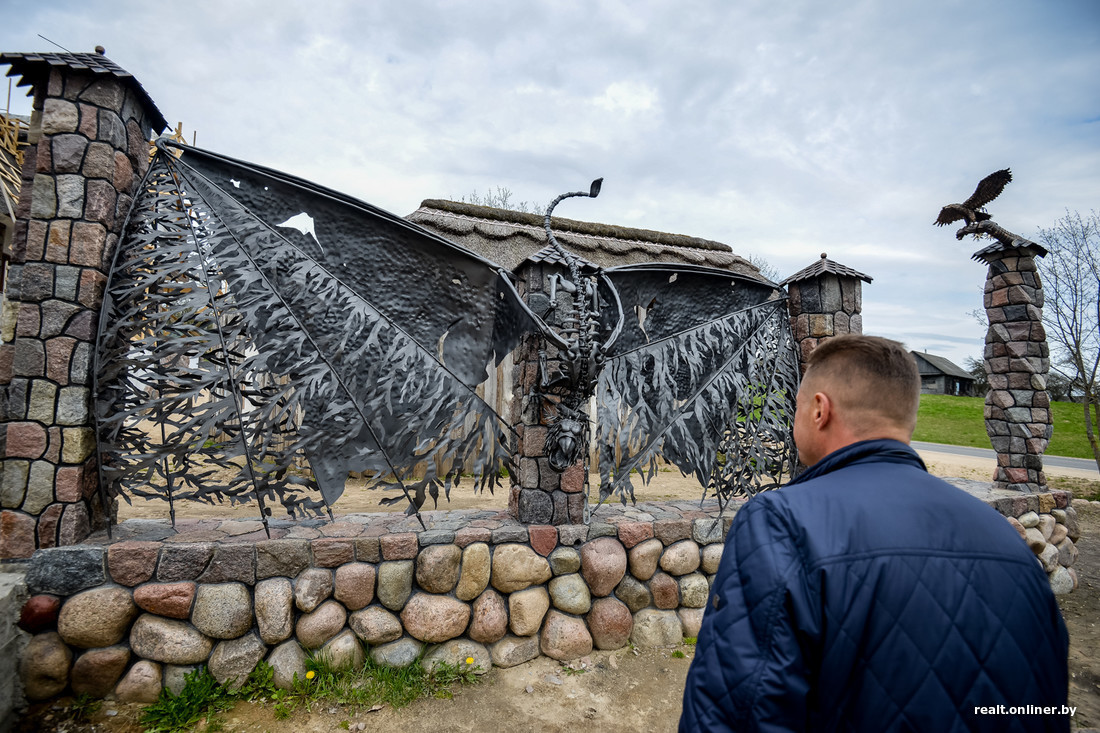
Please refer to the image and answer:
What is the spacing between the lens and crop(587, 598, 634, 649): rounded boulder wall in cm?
328

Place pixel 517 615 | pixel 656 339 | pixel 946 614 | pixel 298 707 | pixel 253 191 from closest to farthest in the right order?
pixel 946 614
pixel 298 707
pixel 253 191
pixel 517 615
pixel 656 339

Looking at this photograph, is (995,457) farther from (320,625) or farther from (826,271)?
(320,625)

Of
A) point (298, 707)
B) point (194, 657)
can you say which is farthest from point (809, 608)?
point (194, 657)

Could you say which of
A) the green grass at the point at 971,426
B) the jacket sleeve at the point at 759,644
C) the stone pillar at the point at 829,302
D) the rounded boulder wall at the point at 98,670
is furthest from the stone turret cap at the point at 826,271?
the green grass at the point at 971,426

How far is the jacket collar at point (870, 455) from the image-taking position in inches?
40.3

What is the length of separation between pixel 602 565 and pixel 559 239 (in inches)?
191

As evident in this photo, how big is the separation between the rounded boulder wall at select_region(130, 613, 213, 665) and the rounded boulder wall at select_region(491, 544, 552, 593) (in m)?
1.55

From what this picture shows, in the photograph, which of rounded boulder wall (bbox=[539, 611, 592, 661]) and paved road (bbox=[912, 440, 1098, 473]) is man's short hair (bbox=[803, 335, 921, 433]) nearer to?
rounded boulder wall (bbox=[539, 611, 592, 661])

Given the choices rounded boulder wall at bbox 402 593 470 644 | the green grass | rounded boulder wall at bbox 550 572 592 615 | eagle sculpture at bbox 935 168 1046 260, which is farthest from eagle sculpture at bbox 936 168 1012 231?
the green grass

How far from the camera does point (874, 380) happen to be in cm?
111

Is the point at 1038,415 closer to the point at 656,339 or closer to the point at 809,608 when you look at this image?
the point at 656,339

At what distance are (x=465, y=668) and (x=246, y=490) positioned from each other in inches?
63.4

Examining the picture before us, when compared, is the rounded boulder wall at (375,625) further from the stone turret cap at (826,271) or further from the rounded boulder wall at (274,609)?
the stone turret cap at (826,271)

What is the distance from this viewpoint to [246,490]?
2.73 meters
